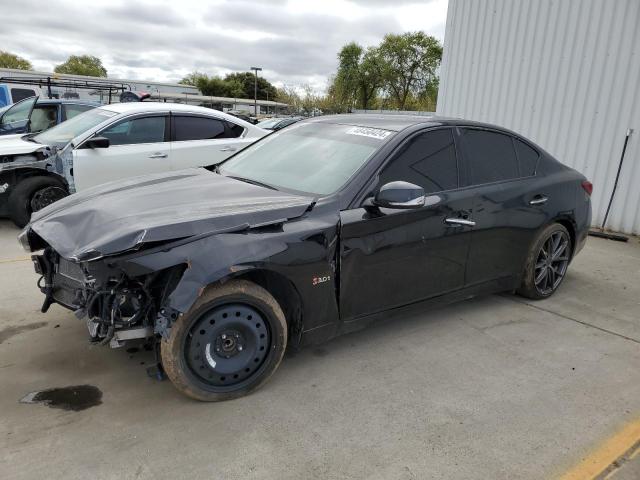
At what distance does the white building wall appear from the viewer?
786cm

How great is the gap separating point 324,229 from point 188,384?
3.86 ft

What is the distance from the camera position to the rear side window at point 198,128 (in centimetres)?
717

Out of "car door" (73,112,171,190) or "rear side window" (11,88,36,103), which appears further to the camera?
"rear side window" (11,88,36,103)

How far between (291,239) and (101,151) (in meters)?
4.78

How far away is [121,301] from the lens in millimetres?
2639

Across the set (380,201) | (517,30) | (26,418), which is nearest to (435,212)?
(380,201)

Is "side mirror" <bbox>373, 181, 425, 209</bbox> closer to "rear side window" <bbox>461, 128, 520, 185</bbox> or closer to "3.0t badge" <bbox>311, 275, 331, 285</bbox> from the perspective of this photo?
"3.0t badge" <bbox>311, 275, 331, 285</bbox>

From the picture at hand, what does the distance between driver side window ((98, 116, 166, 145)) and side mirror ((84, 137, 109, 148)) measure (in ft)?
0.73

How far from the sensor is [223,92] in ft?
299

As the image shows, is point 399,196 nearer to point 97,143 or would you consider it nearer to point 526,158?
point 526,158

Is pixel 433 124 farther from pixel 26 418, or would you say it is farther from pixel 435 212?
pixel 26 418

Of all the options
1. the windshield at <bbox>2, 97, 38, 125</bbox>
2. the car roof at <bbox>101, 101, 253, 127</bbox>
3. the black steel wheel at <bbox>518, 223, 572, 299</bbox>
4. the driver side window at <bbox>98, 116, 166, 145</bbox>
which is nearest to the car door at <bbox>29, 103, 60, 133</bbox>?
the windshield at <bbox>2, 97, 38, 125</bbox>

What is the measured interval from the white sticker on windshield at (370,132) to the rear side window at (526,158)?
4.81 feet

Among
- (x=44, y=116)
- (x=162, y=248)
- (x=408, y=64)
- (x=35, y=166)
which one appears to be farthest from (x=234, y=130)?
(x=408, y=64)
